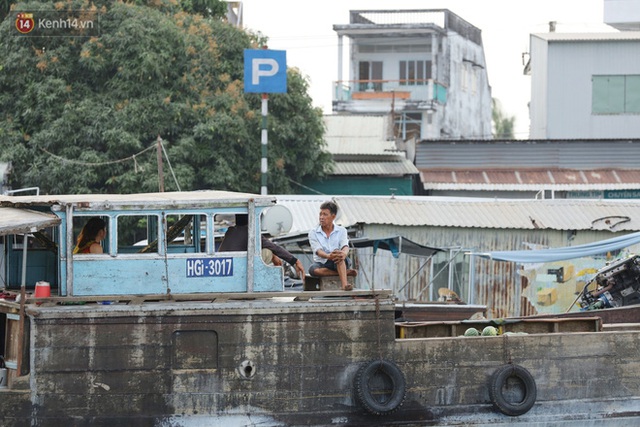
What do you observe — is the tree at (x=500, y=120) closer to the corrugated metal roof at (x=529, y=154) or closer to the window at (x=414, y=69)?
the window at (x=414, y=69)

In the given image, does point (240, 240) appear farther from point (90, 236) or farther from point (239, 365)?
point (90, 236)

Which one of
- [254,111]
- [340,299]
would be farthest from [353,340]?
[254,111]

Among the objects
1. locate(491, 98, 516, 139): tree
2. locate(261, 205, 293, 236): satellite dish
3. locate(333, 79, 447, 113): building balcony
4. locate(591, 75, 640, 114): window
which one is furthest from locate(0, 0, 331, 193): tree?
locate(491, 98, 516, 139): tree

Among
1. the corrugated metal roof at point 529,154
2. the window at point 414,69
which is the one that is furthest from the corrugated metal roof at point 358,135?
the window at point 414,69

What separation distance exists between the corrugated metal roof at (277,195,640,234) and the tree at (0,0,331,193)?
9.54 feet

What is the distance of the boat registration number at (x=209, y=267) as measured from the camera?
9.41 m

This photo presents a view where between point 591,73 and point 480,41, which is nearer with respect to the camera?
point 591,73

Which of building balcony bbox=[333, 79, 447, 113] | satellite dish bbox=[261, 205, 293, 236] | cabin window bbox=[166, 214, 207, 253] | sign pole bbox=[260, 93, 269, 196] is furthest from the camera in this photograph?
building balcony bbox=[333, 79, 447, 113]

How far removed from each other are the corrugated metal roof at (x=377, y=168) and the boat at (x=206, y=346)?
53.5ft

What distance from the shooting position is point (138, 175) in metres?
19.7

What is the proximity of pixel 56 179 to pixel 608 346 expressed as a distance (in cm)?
1246

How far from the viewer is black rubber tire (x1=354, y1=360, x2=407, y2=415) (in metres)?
9.62

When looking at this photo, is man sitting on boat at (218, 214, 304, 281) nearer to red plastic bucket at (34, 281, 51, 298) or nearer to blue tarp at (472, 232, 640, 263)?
red plastic bucket at (34, 281, 51, 298)

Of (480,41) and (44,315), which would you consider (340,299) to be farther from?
(480,41)
